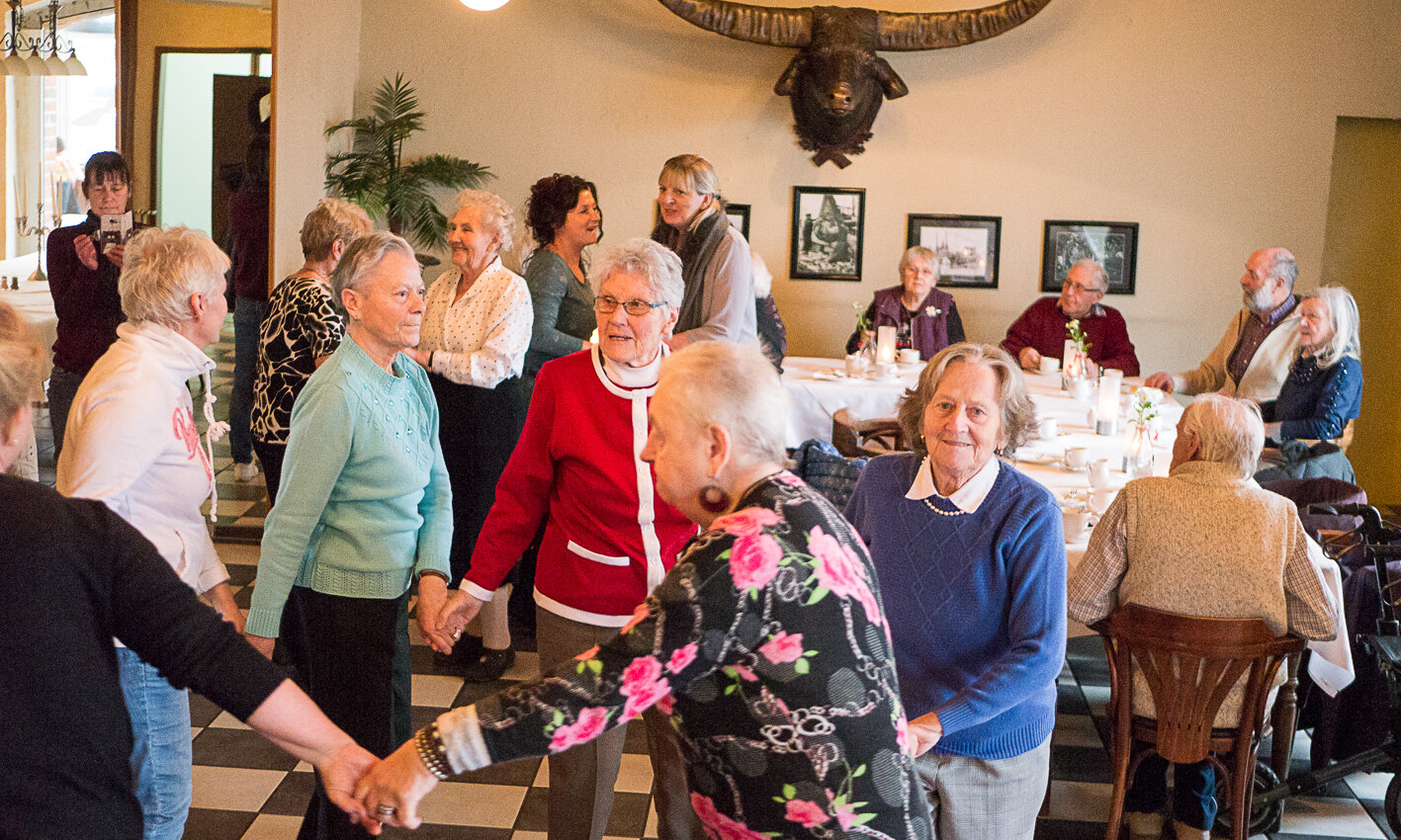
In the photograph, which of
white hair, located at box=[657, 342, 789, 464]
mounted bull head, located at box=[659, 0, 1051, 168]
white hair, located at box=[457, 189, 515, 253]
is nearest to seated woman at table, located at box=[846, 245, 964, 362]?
mounted bull head, located at box=[659, 0, 1051, 168]

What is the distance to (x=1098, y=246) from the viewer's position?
7531 mm

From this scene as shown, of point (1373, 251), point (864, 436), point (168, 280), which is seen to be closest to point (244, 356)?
point (864, 436)

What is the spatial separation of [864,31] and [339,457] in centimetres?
547

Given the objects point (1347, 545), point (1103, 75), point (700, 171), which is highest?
point (1103, 75)

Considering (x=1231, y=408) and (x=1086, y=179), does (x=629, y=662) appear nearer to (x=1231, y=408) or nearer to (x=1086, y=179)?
(x=1231, y=408)

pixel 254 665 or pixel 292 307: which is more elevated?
pixel 292 307

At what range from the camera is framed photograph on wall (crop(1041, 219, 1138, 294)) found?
7512 mm

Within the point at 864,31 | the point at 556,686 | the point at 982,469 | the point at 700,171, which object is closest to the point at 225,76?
the point at 700,171

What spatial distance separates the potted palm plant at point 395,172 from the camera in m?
6.92

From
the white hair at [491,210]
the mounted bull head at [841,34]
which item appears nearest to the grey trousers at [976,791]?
the white hair at [491,210]

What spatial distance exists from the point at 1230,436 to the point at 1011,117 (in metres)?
4.86

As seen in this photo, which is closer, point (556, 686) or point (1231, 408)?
point (556, 686)

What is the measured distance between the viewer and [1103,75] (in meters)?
7.39

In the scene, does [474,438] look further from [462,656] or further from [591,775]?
[591,775]
